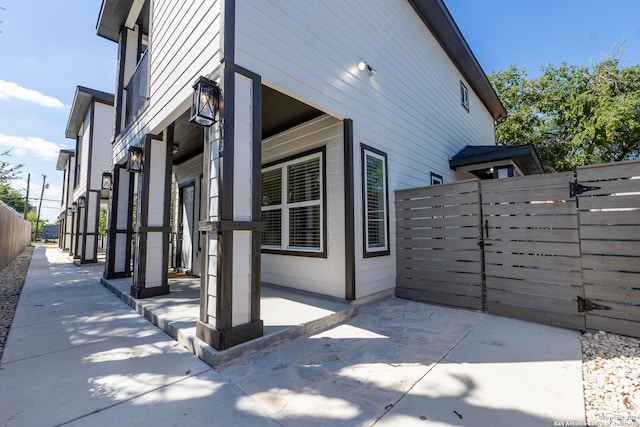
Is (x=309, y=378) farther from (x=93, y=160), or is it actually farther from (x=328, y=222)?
(x=93, y=160)

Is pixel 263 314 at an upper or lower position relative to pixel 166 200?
lower

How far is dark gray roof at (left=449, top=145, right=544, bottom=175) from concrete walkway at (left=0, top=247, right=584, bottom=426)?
13.6 ft

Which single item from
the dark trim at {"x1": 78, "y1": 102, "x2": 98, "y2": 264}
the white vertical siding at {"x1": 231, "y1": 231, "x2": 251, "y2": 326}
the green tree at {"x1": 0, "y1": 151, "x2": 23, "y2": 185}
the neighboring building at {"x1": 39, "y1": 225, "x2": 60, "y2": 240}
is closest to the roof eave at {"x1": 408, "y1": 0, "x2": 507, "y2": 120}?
the white vertical siding at {"x1": 231, "y1": 231, "x2": 251, "y2": 326}

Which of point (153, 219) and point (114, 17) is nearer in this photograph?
point (153, 219)

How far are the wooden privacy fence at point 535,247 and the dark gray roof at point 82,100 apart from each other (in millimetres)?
11324

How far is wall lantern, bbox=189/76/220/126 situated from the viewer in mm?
2494

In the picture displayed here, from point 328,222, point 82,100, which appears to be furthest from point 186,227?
point 82,100

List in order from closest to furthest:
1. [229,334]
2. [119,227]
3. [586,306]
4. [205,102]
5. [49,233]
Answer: [229,334], [205,102], [586,306], [119,227], [49,233]

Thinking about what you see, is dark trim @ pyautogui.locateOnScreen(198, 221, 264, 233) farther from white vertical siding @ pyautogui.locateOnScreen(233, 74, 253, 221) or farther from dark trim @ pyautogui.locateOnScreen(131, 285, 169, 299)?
dark trim @ pyautogui.locateOnScreen(131, 285, 169, 299)

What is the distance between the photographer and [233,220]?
8.17ft

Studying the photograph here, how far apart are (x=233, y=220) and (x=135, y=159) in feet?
10.6

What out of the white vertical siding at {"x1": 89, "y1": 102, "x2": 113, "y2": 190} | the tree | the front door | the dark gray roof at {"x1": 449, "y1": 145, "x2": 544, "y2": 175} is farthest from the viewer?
the tree

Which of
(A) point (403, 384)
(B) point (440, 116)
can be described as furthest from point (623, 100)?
(A) point (403, 384)

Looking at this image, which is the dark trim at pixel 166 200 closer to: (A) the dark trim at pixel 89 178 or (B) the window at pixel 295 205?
(B) the window at pixel 295 205
